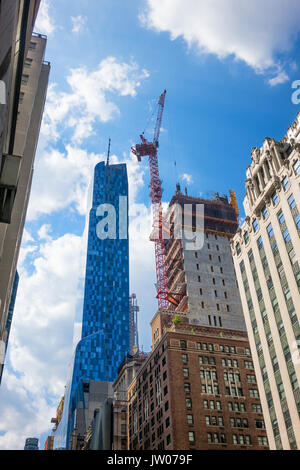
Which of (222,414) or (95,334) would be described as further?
(95,334)

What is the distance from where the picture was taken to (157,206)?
15088 cm

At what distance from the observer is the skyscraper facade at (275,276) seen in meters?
51.1

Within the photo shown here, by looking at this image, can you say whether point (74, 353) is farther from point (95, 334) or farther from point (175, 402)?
point (175, 402)

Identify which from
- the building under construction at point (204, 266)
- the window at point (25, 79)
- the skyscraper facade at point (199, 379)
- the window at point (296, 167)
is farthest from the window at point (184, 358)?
the window at point (25, 79)

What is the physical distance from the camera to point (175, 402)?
7588cm

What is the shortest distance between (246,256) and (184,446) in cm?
3323

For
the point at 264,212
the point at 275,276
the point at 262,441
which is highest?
the point at 264,212

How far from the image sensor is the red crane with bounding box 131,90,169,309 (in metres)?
130

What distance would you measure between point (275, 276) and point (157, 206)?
95949mm

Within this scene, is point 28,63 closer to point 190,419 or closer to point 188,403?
point 188,403

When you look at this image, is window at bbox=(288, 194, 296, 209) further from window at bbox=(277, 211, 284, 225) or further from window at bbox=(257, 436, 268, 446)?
window at bbox=(257, 436, 268, 446)

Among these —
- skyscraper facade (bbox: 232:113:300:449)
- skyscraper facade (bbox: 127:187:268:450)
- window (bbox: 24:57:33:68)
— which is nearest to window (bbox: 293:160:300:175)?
skyscraper facade (bbox: 232:113:300:449)

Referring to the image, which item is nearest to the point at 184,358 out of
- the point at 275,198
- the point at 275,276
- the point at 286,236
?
the point at 275,276

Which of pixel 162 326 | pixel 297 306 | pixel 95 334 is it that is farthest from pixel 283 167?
pixel 95 334
